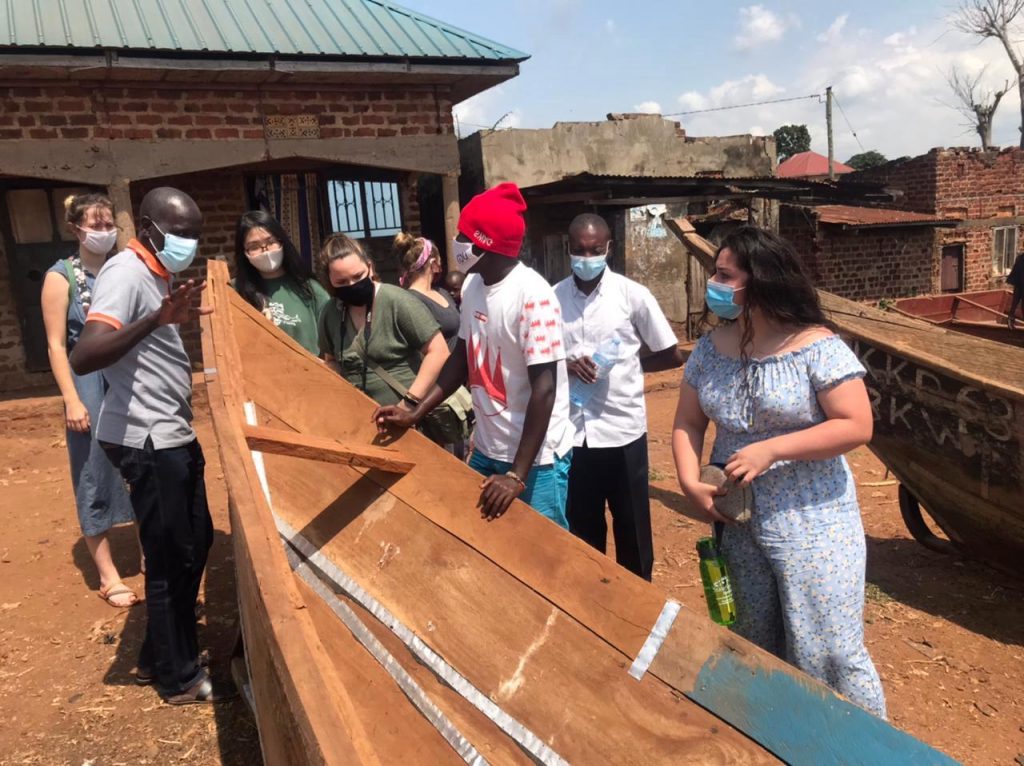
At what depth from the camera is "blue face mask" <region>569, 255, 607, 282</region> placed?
128 inches

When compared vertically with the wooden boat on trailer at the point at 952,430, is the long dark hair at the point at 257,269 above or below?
above

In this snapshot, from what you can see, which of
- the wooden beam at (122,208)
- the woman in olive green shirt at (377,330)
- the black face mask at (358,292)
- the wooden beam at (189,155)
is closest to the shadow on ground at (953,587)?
the woman in olive green shirt at (377,330)

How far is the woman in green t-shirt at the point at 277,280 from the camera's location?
350 cm

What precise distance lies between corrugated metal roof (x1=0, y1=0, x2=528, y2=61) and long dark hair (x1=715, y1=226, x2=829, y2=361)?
5.95 meters

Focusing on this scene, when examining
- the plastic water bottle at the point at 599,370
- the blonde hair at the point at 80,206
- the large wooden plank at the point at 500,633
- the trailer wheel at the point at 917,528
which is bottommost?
the trailer wheel at the point at 917,528

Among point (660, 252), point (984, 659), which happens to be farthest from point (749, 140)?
point (984, 659)

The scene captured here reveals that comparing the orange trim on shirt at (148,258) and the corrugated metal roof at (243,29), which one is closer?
→ the orange trim on shirt at (148,258)

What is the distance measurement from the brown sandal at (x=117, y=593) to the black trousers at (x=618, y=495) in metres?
2.27

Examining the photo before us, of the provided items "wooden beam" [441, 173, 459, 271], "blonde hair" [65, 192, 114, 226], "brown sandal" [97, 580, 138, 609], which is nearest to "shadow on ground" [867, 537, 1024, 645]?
"brown sandal" [97, 580, 138, 609]

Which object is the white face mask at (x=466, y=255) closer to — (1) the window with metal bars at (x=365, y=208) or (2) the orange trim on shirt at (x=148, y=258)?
(2) the orange trim on shirt at (x=148, y=258)

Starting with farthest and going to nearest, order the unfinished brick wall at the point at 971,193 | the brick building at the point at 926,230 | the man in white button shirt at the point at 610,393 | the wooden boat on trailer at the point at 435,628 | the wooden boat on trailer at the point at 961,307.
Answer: the unfinished brick wall at the point at 971,193 < the brick building at the point at 926,230 < the wooden boat on trailer at the point at 961,307 < the man in white button shirt at the point at 610,393 < the wooden boat on trailer at the point at 435,628

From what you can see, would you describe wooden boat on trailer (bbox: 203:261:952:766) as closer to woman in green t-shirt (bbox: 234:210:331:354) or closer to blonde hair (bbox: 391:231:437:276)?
woman in green t-shirt (bbox: 234:210:331:354)

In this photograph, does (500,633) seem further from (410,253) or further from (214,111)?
(214,111)

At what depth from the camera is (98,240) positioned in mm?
Answer: 3309
